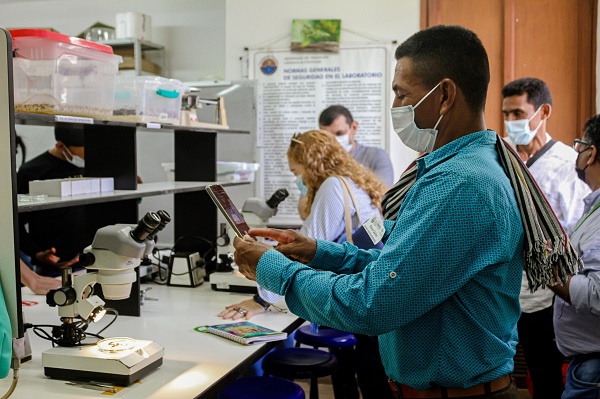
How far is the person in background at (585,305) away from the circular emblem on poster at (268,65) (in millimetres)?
2775

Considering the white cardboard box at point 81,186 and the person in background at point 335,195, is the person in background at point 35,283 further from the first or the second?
the person in background at point 335,195

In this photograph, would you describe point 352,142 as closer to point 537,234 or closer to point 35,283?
point 35,283

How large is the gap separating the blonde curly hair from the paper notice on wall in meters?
1.54

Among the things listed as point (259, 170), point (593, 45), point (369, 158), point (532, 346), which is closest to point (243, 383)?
point (532, 346)

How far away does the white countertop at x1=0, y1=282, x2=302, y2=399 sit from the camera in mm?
1693

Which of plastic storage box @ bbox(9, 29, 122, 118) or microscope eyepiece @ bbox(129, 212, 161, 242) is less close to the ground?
plastic storage box @ bbox(9, 29, 122, 118)

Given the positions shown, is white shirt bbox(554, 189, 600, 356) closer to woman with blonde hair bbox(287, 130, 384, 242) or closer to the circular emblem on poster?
woman with blonde hair bbox(287, 130, 384, 242)

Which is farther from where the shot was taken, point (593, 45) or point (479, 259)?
point (593, 45)

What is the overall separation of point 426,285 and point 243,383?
127 centimetres

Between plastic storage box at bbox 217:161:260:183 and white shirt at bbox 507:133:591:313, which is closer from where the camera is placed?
white shirt at bbox 507:133:591:313

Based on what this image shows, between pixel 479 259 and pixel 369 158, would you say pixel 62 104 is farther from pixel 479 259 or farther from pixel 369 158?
pixel 369 158

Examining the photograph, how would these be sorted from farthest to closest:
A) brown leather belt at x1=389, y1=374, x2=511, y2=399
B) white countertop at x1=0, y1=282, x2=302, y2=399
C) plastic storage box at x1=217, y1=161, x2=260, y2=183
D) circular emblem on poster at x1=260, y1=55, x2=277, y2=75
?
circular emblem on poster at x1=260, y1=55, x2=277, y2=75 → plastic storage box at x1=217, y1=161, x2=260, y2=183 → white countertop at x1=0, y1=282, x2=302, y2=399 → brown leather belt at x1=389, y1=374, x2=511, y2=399

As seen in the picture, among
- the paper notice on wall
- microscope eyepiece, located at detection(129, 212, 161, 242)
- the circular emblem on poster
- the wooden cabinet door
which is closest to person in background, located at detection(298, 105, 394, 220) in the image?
the paper notice on wall

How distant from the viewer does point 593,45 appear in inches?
157
